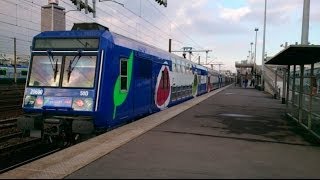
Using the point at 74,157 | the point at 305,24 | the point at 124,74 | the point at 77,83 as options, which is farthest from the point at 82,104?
the point at 305,24

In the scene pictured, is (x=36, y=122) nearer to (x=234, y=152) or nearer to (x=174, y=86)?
(x=234, y=152)

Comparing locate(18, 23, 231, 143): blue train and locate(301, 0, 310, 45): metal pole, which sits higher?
locate(301, 0, 310, 45): metal pole

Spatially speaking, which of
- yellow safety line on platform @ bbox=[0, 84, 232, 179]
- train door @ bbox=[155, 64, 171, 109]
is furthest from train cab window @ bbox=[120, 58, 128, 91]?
train door @ bbox=[155, 64, 171, 109]

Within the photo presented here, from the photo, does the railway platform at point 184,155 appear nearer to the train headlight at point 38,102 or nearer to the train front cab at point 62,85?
the train front cab at point 62,85

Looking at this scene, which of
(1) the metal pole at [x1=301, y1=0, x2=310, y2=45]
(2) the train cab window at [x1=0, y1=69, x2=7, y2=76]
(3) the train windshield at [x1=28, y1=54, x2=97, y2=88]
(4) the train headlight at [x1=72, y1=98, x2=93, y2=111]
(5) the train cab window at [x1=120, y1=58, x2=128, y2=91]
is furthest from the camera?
(2) the train cab window at [x1=0, y1=69, x2=7, y2=76]

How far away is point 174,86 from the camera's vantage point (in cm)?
2238

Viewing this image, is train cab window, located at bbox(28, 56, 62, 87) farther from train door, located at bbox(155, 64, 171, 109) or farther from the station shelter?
train door, located at bbox(155, 64, 171, 109)

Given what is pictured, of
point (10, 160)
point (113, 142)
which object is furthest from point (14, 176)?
point (10, 160)

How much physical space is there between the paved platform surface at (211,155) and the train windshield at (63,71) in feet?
6.79

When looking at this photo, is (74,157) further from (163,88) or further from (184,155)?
(163,88)

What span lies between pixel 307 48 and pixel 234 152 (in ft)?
10.6

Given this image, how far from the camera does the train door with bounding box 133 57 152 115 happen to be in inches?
564

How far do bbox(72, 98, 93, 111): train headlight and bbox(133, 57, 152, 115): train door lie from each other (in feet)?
9.51

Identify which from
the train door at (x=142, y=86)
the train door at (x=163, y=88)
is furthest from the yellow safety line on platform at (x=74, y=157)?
the train door at (x=163, y=88)
